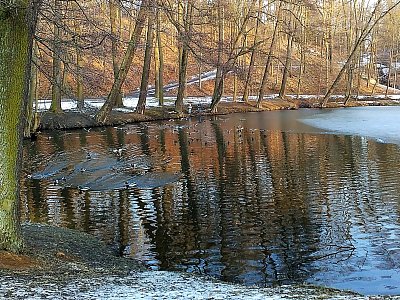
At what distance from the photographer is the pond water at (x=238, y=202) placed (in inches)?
380

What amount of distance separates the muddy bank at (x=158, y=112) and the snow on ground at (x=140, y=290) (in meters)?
27.3

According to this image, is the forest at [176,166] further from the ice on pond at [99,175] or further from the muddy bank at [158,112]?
the muddy bank at [158,112]

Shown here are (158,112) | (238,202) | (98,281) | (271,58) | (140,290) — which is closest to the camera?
(140,290)

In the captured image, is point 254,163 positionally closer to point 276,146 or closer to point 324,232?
point 276,146

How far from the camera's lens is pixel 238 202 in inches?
558

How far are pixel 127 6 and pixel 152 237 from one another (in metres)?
4.77

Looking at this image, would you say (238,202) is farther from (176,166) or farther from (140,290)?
(140,290)

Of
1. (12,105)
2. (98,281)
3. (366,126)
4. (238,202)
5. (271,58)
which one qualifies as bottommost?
(238,202)

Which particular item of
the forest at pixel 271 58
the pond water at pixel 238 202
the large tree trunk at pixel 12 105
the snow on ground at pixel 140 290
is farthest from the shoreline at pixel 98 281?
the forest at pixel 271 58

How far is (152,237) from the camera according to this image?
11344 mm

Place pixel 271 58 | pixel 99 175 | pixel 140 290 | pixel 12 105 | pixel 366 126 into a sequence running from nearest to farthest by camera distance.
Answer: pixel 140 290 < pixel 12 105 < pixel 99 175 < pixel 366 126 < pixel 271 58

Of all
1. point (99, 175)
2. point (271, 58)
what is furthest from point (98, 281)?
point (271, 58)

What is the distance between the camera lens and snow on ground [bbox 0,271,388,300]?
21.1 feet

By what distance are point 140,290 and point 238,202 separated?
749cm
